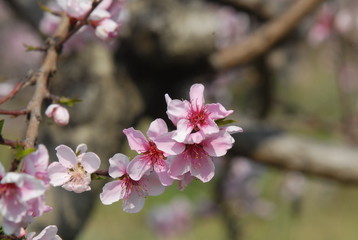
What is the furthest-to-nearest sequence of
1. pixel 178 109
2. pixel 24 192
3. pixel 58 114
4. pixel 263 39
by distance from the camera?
pixel 263 39 → pixel 58 114 → pixel 178 109 → pixel 24 192

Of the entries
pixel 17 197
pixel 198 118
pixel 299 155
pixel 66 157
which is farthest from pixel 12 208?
pixel 299 155

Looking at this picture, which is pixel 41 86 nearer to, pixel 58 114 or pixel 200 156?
pixel 58 114

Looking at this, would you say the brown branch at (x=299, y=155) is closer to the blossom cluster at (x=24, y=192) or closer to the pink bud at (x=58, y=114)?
the pink bud at (x=58, y=114)

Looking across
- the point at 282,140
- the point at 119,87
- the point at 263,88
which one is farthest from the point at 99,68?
the point at 263,88

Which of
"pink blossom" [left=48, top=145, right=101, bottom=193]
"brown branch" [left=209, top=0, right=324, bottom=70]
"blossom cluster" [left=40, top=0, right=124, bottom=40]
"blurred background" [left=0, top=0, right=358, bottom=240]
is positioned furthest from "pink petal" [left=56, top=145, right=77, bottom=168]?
"brown branch" [left=209, top=0, right=324, bottom=70]

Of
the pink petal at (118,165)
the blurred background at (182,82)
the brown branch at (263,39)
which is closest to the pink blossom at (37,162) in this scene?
the pink petal at (118,165)

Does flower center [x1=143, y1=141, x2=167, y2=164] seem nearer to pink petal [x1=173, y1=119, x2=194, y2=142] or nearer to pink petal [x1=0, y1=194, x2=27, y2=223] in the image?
pink petal [x1=173, y1=119, x2=194, y2=142]

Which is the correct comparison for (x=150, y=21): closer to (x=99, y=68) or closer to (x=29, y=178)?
(x=99, y=68)
